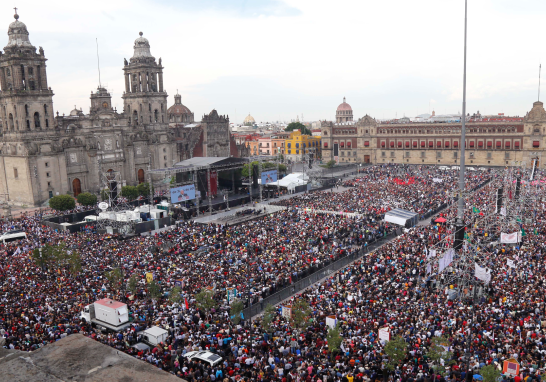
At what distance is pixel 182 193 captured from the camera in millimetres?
42469

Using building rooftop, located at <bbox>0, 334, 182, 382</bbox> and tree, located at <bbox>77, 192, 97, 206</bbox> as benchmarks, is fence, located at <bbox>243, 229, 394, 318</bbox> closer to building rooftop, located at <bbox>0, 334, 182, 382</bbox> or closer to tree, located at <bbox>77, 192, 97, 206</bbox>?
building rooftop, located at <bbox>0, 334, 182, 382</bbox>

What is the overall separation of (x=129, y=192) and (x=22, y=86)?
56.6 feet

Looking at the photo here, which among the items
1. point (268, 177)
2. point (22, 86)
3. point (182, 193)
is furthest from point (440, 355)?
point (22, 86)

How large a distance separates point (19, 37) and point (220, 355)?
49107mm

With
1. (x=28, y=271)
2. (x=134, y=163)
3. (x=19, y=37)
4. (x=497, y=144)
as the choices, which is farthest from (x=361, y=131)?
(x=28, y=271)

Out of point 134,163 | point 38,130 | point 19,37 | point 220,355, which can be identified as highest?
point 19,37

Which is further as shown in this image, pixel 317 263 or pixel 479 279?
pixel 317 263

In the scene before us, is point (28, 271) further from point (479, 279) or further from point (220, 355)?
point (479, 279)

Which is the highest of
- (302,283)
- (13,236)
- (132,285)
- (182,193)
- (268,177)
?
(268,177)

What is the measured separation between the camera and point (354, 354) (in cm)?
1429

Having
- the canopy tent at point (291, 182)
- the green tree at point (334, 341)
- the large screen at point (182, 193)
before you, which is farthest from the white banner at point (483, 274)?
the canopy tent at point (291, 182)

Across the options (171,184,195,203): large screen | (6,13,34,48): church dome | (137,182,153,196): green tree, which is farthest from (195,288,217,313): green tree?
(6,13,34,48): church dome

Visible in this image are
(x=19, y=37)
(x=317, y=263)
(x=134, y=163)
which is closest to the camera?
(x=317, y=263)

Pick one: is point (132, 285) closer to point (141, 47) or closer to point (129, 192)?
point (129, 192)
